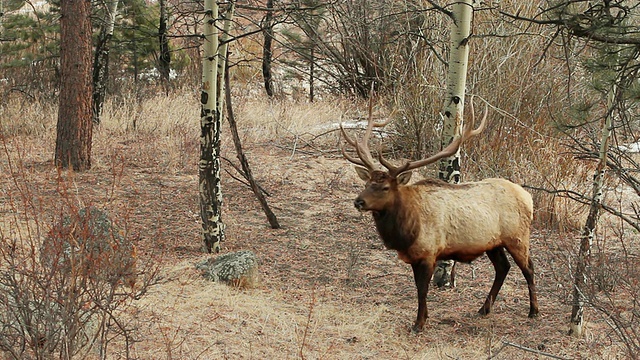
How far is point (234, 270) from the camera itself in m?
7.82

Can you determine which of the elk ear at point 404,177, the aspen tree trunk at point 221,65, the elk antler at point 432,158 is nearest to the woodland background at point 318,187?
the aspen tree trunk at point 221,65

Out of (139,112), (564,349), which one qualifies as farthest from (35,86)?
(564,349)

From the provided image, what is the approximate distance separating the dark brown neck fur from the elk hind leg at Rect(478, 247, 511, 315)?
1.05 meters

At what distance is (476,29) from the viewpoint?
37.7ft

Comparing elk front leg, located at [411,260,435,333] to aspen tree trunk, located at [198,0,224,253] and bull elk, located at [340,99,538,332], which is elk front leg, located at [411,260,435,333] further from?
aspen tree trunk, located at [198,0,224,253]

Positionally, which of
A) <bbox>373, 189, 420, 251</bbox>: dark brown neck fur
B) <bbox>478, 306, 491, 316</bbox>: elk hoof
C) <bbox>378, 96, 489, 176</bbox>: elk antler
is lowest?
<bbox>478, 306, 491, 316</bbox>: elk hoof

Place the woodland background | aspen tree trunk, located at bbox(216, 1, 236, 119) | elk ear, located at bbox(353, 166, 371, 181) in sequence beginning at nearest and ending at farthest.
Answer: the woodland background < elk ear, located at bbox(353, 166, 371, 181) < aspen tree trunk, located at bbox(216, 1, 236, 119)

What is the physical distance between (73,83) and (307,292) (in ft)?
19.0

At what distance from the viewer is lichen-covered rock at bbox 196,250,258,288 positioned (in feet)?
25.5

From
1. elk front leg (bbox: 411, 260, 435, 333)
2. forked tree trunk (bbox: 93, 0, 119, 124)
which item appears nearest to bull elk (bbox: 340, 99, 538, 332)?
elk front leg (bbox: 411, 260, 435, 333)

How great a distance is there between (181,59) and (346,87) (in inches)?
189

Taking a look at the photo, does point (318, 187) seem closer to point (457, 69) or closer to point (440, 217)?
point (457, 69)

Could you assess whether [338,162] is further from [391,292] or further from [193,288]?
[193,288]

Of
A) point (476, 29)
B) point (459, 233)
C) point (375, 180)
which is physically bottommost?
point (459, 233)
